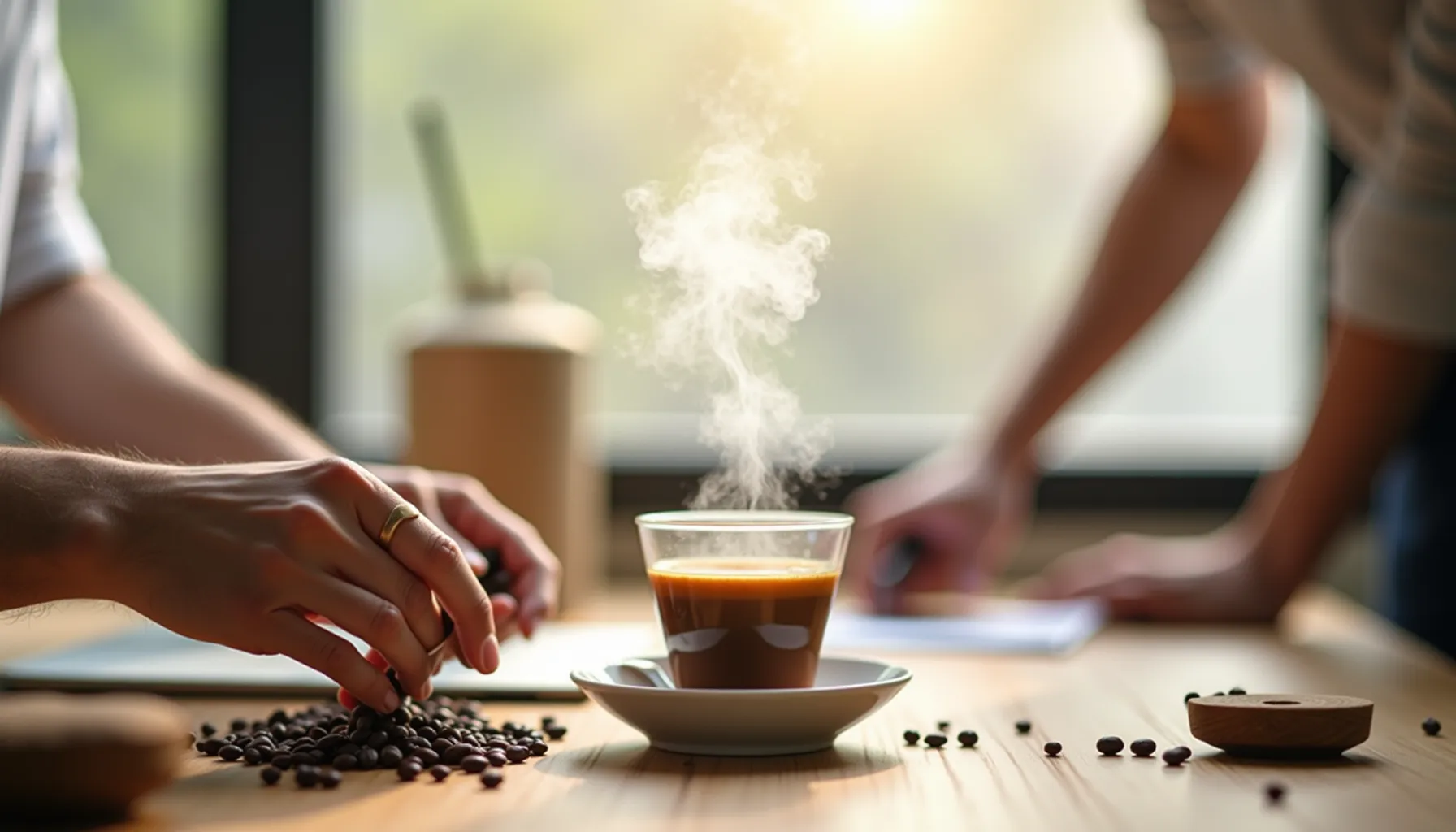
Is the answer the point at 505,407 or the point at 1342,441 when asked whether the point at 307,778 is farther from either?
the point at 1342,441

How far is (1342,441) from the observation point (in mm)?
1933

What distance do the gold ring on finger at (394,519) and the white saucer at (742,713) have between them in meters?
0.18

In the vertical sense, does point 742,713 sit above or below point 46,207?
below

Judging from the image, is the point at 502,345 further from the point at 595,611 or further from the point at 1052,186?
the point at 1052,186

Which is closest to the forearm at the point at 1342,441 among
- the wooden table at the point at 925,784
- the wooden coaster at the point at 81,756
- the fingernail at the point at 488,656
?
the wooden table at the point at 925,784

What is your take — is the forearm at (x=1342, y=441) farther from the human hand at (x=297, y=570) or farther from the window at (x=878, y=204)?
the human hand at (x=297, y=570)

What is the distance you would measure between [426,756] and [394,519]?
0.17m

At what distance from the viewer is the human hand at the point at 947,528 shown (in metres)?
2.16

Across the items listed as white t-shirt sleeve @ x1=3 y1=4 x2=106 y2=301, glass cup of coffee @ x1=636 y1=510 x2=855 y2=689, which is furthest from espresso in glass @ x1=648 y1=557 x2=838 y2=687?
white t-shirt sleeve @ x1=3 y1=4 x2=106 y2=301

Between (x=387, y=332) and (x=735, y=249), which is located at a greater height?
(x=387, y=332)

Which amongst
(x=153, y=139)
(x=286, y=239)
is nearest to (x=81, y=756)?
(x=286, y=239)

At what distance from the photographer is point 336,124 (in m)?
3.19

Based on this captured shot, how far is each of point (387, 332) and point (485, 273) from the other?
1079mm

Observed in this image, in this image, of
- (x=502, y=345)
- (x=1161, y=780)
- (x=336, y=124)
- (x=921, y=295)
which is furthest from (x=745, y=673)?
(x=336, y=124)
